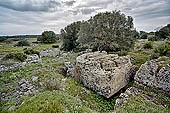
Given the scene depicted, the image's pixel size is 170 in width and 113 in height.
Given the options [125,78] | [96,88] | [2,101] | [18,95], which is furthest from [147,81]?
[2,101]

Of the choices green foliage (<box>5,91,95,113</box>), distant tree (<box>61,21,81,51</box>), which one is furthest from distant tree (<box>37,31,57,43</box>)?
green foliage (<box>5,91,95,113</box>)

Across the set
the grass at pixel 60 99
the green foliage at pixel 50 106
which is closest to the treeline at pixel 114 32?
the grass at pixel 60 99

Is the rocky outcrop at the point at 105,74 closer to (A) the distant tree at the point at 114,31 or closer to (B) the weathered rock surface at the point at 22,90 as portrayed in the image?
(B) the weathered rock surface at the point at 22,90

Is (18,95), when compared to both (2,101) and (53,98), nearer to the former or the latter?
(2,101)

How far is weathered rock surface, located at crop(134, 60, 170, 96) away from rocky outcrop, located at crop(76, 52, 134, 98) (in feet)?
5.78

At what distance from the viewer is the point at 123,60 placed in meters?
15.4

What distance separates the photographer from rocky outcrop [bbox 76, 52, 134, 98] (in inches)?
510

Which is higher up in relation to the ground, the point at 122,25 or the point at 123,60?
the point at 122,25

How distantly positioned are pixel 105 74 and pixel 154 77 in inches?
166

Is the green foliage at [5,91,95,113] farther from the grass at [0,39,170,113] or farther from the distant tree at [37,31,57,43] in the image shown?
the distant tree at [37,31,57,43]

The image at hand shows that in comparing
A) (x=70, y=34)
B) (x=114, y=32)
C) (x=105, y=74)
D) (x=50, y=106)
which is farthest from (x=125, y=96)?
(x=70, y=34)

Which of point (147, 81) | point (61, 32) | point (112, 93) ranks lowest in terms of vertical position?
point (112, 93)

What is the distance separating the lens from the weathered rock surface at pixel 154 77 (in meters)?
11.6

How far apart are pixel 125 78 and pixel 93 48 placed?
15304 millimetres
